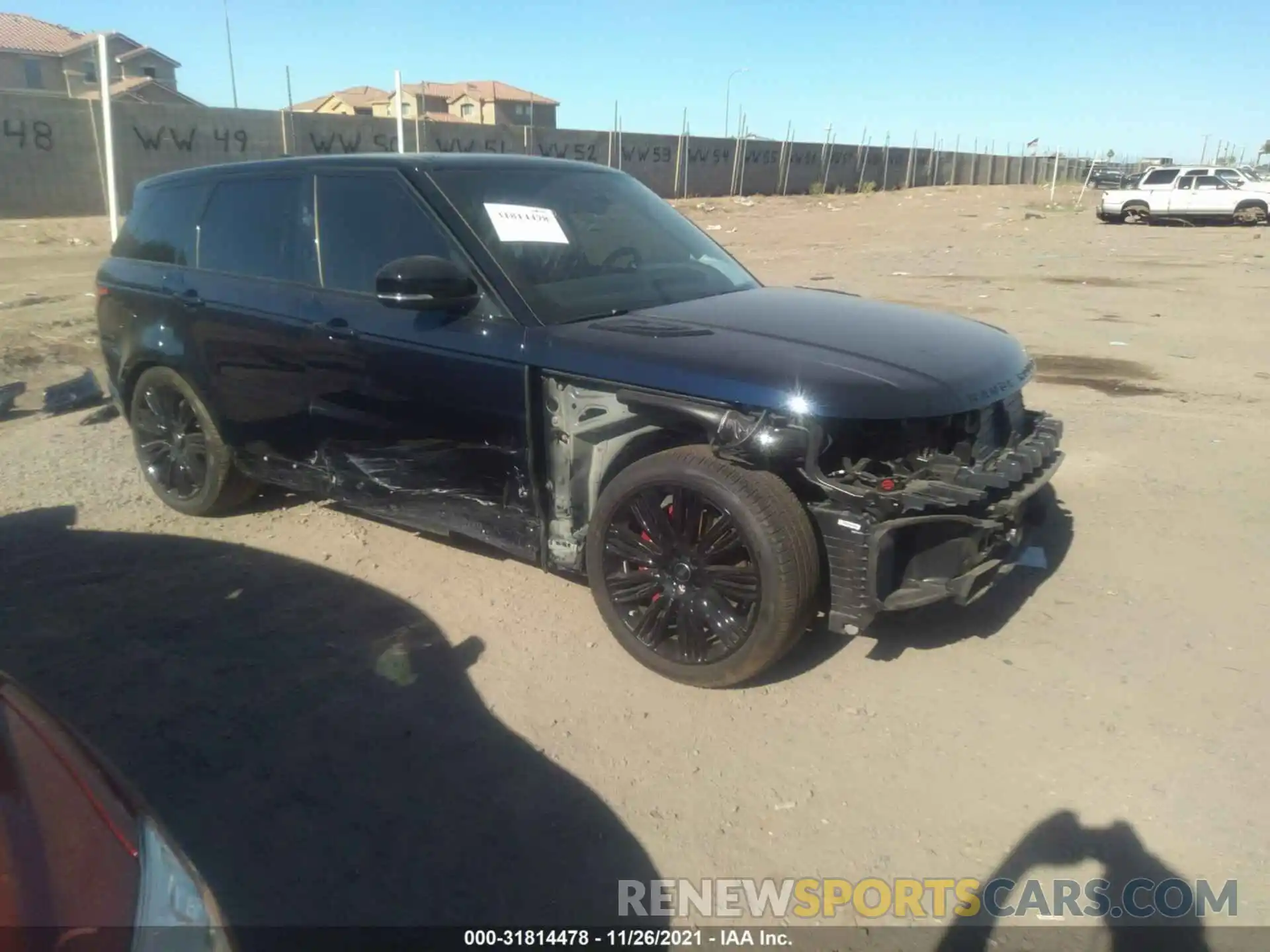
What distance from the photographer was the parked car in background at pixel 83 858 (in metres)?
1.52

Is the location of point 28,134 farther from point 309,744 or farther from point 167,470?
point 309,744

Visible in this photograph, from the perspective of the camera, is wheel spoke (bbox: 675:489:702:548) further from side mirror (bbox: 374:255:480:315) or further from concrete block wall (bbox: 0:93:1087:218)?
concrete block wall (bbox: 0:93:1087:218)

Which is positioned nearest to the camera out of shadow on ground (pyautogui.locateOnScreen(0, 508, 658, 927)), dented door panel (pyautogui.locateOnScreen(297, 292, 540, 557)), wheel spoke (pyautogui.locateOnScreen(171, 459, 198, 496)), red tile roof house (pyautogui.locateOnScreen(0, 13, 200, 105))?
shadow on ground (pyautogui.locateOnScreen(0, 508, 658, 927))

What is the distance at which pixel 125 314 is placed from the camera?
5.43 meters

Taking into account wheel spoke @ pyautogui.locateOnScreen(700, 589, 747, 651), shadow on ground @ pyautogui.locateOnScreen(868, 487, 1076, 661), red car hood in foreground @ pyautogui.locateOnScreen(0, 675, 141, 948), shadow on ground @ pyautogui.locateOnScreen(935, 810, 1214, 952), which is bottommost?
shadow on ground @ pyautogui.locateOnScreen(935, 810, 1214, 952)

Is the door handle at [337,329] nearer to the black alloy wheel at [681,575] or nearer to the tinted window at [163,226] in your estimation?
the tinted window at [163,226]

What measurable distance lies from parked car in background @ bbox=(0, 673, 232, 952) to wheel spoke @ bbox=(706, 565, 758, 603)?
6.51 ft

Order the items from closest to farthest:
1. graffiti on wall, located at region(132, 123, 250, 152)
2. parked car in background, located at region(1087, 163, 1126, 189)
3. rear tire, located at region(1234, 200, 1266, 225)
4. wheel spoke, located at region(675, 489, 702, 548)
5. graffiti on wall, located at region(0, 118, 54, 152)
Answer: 1. wheel spoke, located at region(675, 489, 702, 548)
2. graffiti on wall, located at region(0, 118, 54, 152)
3. graffiti on wall, located at region(132, 123, 250, 152)
4. rear tire, located at region(1234, 200, 1266, 225)
5. parked car in background, located at region(1087, 163, 1126, 189)

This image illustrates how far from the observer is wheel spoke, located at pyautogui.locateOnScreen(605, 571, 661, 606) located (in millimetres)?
3629

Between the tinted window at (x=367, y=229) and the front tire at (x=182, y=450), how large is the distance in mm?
1278

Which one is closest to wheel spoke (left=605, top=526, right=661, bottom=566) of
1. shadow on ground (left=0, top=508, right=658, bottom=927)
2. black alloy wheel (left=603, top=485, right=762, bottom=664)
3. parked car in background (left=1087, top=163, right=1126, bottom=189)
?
black alloy wheel (left=603, top=485, right=762, bottom=664)

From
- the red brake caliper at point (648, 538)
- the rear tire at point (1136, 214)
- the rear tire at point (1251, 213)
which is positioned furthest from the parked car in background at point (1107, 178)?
the red brake caliper at point (648, 538)

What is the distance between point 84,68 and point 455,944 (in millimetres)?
66450

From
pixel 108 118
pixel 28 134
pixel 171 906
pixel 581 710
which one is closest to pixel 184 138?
pixel 28 134
